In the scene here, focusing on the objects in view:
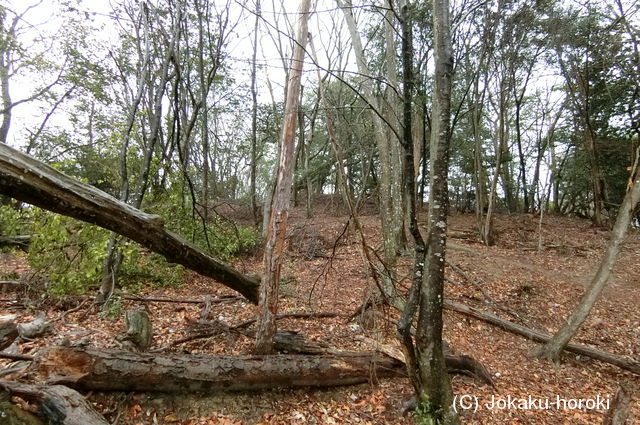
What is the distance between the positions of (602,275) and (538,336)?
1461 mm

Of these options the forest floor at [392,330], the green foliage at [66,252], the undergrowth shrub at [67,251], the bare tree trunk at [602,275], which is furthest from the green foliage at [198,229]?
the bare tree trunk at [602,275]

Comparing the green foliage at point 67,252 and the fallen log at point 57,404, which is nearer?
the fallen log at point 57,404

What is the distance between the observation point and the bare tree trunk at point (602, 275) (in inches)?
156

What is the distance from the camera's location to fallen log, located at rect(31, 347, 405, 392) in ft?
8.61

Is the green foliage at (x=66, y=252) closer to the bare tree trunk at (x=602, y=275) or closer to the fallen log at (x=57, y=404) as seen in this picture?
the fallen log at (x=57, y=404)

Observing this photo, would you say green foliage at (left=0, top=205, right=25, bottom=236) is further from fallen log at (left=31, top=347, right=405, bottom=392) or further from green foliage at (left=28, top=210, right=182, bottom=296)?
fallen log at (left=31, top=347, right=405, bottom=392)

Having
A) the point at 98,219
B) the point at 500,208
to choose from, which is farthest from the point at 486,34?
the point at 500,208

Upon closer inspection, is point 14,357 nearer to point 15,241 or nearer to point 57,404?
point 57,404

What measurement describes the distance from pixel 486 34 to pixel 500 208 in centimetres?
1397

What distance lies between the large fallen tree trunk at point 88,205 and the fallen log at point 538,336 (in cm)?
452

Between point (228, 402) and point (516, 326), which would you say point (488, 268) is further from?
point (228, 402)

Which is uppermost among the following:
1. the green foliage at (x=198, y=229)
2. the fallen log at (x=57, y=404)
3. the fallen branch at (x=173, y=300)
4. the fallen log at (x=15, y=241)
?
the green foliage at (x=198, y=229)

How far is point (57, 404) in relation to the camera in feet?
7.30

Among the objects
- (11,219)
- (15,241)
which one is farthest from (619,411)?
(15,241)
